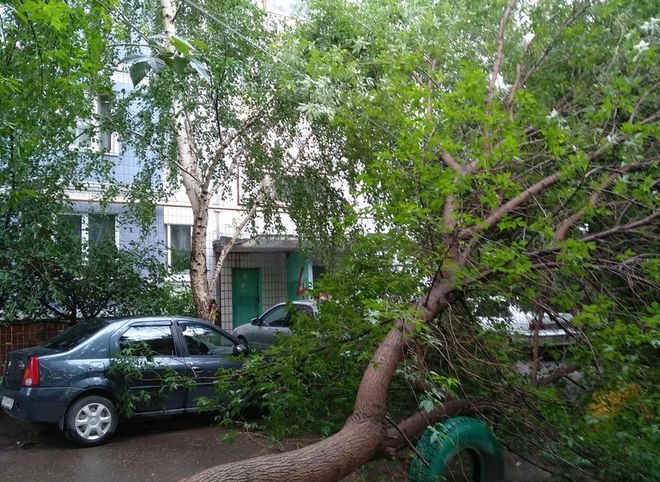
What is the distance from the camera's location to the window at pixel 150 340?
7.71 metres

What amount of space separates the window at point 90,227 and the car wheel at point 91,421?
3.24 metres

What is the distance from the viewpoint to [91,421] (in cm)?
731

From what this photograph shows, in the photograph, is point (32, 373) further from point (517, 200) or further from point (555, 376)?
point (555, 376)

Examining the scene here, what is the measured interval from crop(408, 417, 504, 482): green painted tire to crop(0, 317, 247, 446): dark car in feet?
8.49

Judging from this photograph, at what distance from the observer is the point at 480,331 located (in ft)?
19.6

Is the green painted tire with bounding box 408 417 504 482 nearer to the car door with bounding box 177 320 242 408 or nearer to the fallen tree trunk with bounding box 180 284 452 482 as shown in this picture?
the fallen tree trunk with bounding box 180 284 452 482

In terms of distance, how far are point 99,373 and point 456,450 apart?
4529 millimetres

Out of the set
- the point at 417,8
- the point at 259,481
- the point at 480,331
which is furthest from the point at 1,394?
the point at 417,8

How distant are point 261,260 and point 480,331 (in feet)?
38.5

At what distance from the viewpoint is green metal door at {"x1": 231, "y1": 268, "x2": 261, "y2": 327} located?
54.6 ft

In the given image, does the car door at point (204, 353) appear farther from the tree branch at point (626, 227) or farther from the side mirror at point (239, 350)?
the tree branch at point (626, 227)

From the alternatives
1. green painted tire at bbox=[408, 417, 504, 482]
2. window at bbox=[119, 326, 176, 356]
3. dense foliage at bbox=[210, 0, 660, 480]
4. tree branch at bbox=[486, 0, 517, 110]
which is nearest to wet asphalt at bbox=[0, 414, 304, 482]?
window at bbox=[119, 326, 176, 356]

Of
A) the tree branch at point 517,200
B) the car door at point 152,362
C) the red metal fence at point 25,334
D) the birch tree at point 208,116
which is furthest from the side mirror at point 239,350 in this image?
the tree branch at point 517,200

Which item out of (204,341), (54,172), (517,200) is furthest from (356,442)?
(54,172)
